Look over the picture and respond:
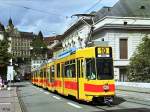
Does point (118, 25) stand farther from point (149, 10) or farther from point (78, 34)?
point (78, 34)

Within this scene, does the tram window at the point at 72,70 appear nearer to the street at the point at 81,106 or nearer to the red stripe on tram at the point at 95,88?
the street at the point at 81,106

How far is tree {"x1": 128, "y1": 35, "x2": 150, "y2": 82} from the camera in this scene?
55.0 metres

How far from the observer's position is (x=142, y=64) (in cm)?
5681

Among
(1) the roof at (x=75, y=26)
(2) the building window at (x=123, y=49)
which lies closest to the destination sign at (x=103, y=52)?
(2) the building window at (x=123, y=49)

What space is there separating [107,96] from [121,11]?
54.6 metres

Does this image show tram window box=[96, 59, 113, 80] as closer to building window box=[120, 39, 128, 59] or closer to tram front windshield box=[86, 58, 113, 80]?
tram front windshield box=[86, 58, 113, 80]

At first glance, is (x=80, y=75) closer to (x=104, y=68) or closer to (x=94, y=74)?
(x=94, y=74)

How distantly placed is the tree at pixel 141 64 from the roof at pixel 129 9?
17.4 meters

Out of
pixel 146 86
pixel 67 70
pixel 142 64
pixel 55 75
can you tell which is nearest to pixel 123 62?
pixel 142 64

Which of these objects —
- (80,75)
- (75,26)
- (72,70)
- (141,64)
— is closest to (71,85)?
(72,70)

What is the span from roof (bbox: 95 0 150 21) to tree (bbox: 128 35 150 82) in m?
17.4

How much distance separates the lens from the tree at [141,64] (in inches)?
2165

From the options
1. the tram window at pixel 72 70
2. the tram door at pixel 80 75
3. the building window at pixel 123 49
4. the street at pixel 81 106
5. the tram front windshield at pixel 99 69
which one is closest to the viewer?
the street at pixel 81 106

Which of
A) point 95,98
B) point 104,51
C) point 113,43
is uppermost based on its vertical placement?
point 113,43
